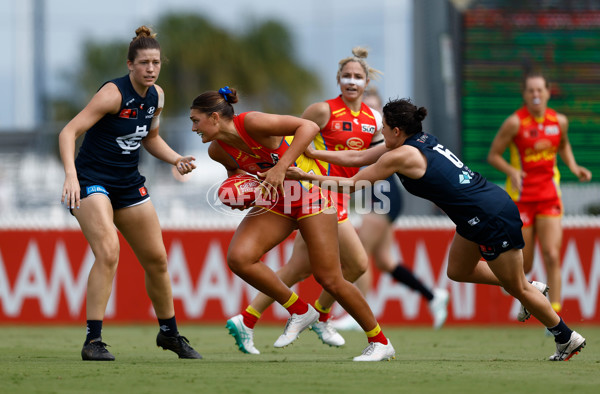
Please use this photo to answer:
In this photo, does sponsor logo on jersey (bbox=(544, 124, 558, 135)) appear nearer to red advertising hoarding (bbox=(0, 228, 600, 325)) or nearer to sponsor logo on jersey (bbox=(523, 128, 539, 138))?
sponsor logo on jersey (bbox=(523, 128, 539, 138))

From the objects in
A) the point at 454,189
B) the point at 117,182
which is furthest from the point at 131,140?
the point at 454,189

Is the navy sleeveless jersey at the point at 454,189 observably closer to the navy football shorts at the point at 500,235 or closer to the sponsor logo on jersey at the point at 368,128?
the navy football shorts at the point at 500,235

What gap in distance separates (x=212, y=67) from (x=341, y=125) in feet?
127

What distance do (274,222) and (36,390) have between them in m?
2.29

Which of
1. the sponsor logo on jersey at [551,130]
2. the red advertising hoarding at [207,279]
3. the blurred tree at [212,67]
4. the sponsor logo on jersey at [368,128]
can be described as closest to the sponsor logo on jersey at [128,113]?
the sponsor logo on jersey at [368,128]

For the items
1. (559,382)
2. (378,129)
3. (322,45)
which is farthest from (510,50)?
(322,45)

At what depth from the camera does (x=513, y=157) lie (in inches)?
407

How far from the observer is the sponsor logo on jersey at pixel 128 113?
703 cm

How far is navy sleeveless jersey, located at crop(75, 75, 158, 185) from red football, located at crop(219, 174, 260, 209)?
90 centimetres

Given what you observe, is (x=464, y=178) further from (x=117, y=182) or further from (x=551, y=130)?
(x=551, y=130)

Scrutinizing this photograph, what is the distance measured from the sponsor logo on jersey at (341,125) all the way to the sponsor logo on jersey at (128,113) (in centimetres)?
184

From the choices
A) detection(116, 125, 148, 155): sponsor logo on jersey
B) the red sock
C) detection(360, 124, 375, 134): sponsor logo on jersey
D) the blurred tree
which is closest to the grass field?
the red sock

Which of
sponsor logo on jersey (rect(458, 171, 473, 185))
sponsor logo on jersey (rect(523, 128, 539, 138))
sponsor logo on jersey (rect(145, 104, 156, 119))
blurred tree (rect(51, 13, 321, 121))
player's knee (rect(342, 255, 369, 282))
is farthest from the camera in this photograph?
blurred tree (rect(51, 13, 321, 121))

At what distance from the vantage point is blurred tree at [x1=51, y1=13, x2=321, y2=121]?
45.1 meters
